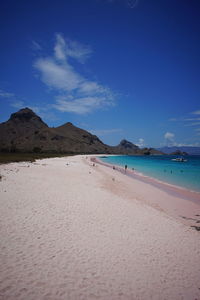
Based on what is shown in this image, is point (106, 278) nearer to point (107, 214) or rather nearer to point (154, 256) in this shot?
point (154, 256)

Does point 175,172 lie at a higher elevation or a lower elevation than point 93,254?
lower

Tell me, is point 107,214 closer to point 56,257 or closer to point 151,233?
point 151,233

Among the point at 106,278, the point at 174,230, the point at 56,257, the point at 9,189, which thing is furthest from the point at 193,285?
the point at 9,189

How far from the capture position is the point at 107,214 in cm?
983

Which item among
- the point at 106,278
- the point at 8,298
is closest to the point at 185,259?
the point at 106,278

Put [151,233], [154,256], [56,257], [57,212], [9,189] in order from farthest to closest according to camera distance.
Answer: [9,189] → [57,212] → [151,233] → [154,256] → [56,257]

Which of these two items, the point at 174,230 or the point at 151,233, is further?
the point at 174,230

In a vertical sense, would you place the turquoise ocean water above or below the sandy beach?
below

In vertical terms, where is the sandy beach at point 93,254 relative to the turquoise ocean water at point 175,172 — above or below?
above

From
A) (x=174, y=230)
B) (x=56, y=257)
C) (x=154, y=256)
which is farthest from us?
(x=174, y=230)

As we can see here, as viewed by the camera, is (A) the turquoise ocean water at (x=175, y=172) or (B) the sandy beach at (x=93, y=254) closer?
(B) the sandy beach at (x=93, y=254)

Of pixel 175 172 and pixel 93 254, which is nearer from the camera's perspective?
pixel 93 254

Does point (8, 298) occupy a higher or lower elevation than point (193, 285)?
higher

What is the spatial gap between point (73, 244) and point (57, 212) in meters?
3.37
